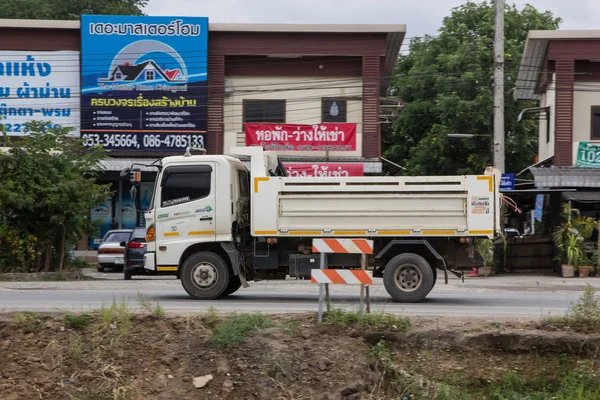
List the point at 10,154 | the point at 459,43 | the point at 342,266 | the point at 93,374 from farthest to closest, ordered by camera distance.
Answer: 1. the point at 459,43
2. the point at 10,154
3. the point at 342,266
4. the point at 93,374

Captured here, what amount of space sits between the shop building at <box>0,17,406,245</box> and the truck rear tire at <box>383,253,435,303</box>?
1521cm

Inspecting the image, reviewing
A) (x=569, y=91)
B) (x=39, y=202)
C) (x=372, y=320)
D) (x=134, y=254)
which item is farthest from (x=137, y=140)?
(x=372, y=320)

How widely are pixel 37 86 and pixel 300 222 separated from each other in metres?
18.7

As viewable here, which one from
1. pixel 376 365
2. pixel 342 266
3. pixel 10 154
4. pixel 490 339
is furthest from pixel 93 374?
pixel 10 154

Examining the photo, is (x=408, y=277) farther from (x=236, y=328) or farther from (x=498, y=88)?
(x=498, y=88)

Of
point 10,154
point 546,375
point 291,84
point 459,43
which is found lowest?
point 546,375

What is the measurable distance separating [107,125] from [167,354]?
21240 mm

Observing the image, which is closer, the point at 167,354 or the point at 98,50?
the point at 167,354

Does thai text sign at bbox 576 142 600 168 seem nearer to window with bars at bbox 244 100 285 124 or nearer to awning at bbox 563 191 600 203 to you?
awning at bbox 563 191 600 203

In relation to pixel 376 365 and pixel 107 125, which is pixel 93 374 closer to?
pixel 376 365

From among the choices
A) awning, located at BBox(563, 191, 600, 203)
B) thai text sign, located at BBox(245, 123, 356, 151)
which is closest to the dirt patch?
awning, located at BBox(563, 191, 600, 203)

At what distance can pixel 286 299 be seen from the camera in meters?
15.6

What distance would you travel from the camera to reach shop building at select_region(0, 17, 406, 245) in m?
29.9

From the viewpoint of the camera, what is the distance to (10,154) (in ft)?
72.8
